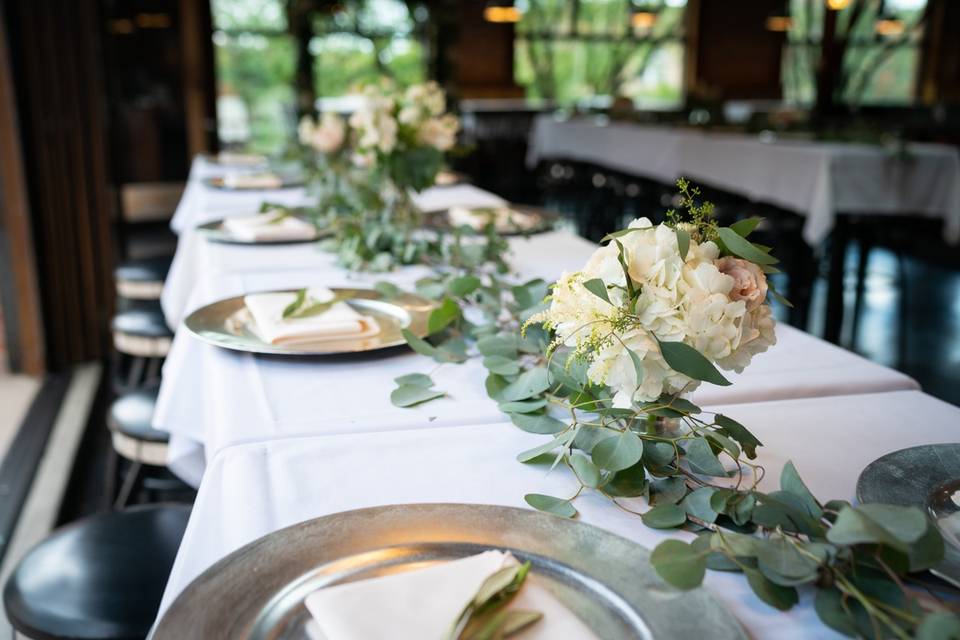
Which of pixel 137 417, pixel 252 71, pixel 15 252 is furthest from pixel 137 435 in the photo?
pixel 252 71

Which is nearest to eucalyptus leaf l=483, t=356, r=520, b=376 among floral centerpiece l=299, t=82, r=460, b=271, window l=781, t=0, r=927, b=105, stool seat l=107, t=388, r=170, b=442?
A: floral centerpiece l=299, t=82, r=460, b=271

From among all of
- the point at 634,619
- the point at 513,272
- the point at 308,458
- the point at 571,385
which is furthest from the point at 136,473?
the point at 634,619

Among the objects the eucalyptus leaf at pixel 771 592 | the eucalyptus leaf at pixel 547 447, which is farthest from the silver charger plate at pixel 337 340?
the eucalyptus leaf at pixel 771 592

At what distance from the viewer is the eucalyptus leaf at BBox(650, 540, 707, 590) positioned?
650mm

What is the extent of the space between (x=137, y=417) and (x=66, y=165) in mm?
2149

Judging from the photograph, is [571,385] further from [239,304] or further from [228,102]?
[228,102]

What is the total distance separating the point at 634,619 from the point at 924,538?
0.21m

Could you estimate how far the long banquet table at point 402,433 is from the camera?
0.84 meters

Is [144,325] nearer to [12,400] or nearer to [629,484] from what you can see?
[12,400]

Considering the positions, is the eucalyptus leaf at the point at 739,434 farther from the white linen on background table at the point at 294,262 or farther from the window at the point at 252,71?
the window at the point at 252,71

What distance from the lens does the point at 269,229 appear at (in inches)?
87.4

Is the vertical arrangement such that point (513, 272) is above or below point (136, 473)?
above

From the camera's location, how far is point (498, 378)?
1.13 m

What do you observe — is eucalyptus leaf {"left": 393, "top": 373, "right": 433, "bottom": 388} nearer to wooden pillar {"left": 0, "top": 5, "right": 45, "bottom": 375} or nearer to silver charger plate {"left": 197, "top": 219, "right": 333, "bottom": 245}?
silver charger plate {"left": 197, "top": 219, "right": 333, "bottom": 245}
